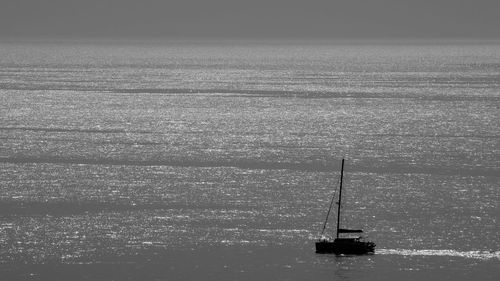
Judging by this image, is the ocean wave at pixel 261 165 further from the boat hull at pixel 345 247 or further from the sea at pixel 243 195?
the boat hull at pixel 345 247

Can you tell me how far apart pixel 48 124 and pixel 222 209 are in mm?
62400

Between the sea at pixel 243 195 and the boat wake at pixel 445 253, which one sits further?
the boat wake at pixel 445 253

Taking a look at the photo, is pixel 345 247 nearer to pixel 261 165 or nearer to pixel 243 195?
pixel 243 195

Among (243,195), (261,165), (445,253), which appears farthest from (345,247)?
(261,165)

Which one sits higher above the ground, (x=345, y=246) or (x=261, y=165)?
(x=261, y=165)

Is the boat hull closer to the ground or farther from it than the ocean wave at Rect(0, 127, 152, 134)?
farther from it

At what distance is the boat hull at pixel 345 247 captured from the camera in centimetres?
6800

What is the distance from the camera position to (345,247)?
227 feet

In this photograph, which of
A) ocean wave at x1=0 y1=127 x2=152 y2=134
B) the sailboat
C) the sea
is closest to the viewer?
the sea

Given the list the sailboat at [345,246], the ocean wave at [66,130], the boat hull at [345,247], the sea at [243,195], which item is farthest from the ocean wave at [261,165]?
the boat hull at [345,247]

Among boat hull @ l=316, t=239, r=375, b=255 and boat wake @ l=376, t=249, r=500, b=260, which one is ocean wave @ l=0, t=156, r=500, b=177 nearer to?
boat wake @ l=376, t=249, r=500, b=260

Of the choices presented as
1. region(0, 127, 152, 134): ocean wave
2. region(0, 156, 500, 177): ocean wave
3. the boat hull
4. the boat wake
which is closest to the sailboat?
the boat hull

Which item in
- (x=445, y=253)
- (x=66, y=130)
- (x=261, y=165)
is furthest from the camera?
(x=66, y=130)

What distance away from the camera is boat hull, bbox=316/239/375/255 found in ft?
223
